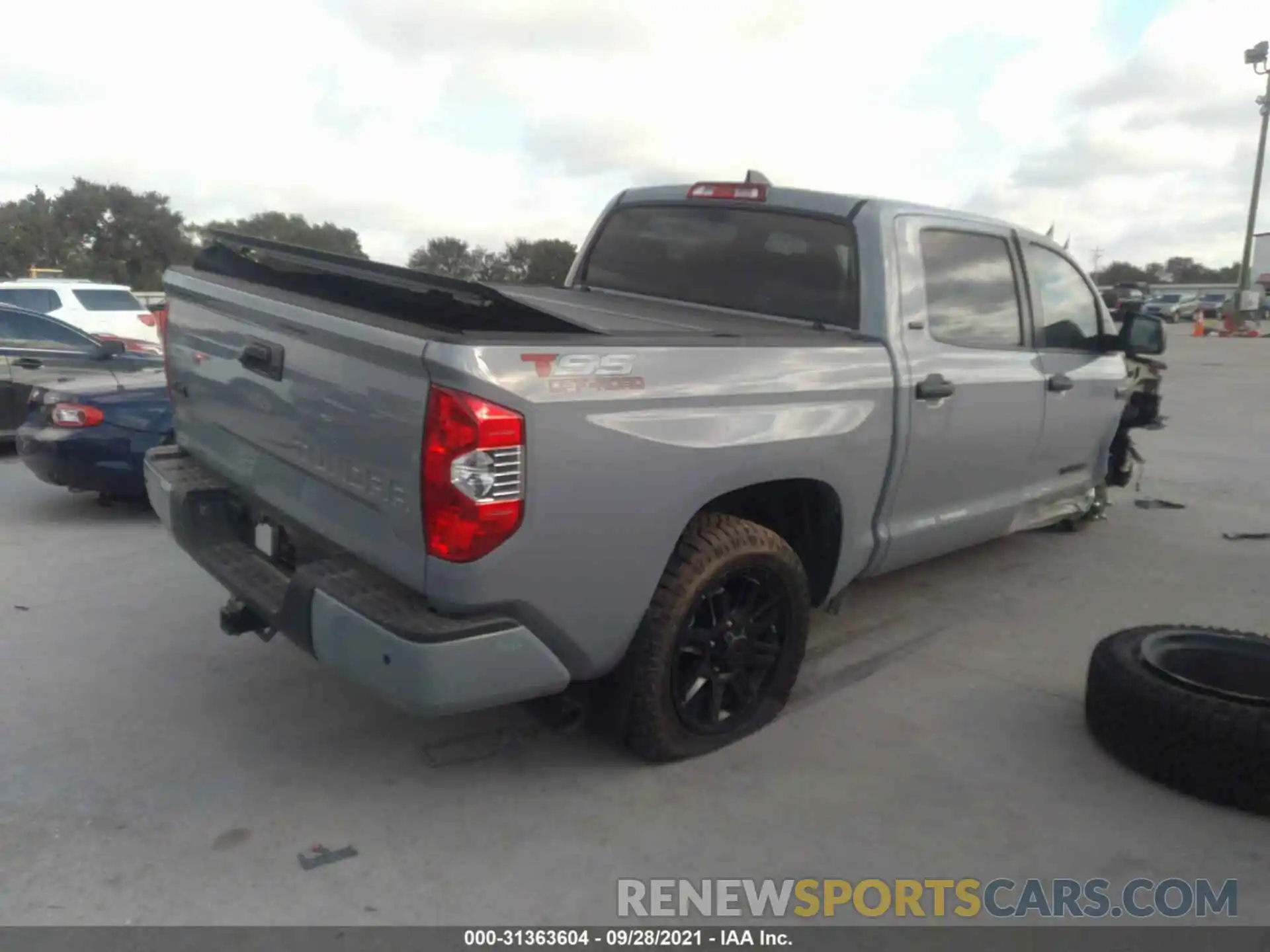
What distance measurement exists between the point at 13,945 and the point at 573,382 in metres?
1.91

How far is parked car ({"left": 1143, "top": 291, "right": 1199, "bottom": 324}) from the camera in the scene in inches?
1866

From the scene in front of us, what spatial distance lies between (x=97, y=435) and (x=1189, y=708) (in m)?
5.82

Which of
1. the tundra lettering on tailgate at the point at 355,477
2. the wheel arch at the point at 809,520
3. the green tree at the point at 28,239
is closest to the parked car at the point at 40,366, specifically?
the tundra lettering on tailgate at the point at 355,477

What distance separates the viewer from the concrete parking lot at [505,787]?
2723 mm

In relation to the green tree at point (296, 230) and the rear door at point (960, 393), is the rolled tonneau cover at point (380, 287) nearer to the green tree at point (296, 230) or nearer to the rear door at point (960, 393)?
the rear door at point (960, 393)

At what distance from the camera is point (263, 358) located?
10.3 feet

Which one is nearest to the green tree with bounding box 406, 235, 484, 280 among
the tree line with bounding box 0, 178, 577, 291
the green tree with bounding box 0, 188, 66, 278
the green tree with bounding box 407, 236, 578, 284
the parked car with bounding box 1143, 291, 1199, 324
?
the green tree with bounding box 407, 236, 578, 284

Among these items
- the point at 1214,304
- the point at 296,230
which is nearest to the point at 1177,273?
the point at 1214,304

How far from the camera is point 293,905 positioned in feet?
8.54

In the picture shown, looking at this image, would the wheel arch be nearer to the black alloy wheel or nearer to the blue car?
the black alloy wheel

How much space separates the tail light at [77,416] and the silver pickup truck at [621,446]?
250cm

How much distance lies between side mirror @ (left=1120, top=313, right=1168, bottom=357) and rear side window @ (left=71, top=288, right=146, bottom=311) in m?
16.1

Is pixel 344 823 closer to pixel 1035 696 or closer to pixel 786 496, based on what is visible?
pixel 786 496

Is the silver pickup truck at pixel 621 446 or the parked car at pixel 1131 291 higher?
the parked car at pixel 1131 291
